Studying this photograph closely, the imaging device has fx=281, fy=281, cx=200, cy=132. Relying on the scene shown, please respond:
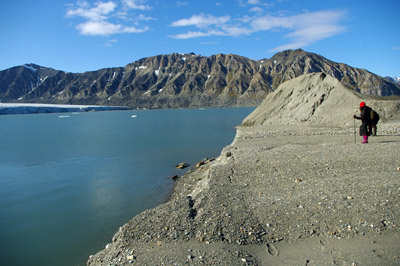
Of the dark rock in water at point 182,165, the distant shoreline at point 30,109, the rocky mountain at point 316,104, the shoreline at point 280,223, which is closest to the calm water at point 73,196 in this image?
the dark rock in water at point 182,165

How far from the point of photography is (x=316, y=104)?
110ft

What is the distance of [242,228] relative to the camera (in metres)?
A: 7.71

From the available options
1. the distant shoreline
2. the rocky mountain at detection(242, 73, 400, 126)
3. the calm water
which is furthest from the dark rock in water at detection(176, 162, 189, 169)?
the distant shoreline

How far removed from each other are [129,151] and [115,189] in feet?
48.2

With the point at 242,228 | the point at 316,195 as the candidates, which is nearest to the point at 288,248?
the point at 242,228

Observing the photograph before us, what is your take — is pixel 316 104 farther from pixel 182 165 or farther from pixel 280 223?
pixel 280 223

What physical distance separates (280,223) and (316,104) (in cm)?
2881

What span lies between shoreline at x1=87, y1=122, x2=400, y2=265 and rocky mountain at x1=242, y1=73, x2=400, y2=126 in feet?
60.5

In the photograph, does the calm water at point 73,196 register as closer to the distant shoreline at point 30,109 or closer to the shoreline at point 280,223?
the shoreline at point 280,223

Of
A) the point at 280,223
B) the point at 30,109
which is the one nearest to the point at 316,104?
the point at 280,223

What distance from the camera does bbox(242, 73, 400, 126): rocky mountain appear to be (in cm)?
2761

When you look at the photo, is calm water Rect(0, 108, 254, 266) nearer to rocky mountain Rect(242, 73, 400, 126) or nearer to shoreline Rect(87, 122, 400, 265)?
shoreline Rect(87, 122, 400, 265)

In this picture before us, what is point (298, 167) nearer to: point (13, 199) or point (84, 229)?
point (84, 229)

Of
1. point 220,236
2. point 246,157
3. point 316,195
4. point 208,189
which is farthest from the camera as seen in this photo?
point 246,157
